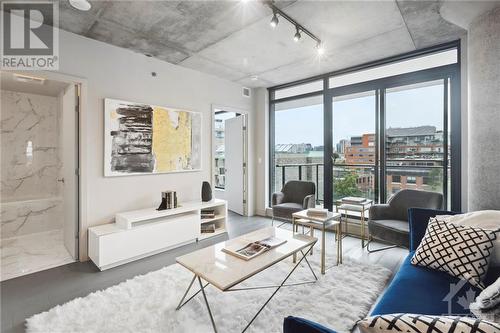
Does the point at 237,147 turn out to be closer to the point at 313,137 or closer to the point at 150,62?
the point at 313,137

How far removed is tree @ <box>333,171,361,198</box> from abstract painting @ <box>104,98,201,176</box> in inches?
96.9

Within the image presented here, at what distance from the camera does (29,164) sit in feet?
14.5

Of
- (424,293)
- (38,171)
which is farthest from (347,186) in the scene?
(38,171)

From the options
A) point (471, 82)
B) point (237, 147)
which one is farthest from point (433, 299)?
point (237, 147)

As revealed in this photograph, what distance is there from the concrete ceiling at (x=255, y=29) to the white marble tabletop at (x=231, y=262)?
230cm

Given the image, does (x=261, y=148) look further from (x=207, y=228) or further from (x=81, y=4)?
(x=81, y=4)

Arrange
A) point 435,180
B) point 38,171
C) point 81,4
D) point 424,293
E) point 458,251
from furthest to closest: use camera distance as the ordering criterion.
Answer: point 38,171
point 435,180
point 81,4
point 458,251
point 424,293

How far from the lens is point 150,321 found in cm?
188

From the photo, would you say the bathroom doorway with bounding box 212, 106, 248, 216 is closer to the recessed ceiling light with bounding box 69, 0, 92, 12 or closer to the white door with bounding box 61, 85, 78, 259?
the white door with bounding box 61, 85, 78, 259

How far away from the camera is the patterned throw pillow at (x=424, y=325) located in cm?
66

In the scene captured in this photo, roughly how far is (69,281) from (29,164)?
3055 mm

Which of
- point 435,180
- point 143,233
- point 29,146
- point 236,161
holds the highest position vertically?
point 29,146

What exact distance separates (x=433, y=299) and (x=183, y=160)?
3491 mm

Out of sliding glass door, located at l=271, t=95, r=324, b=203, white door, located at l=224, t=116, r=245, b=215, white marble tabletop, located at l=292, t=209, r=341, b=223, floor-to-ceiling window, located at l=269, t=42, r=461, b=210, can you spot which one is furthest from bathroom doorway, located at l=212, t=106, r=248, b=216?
white marble tabletop, located at l=292, t=209, r=341, b=223
